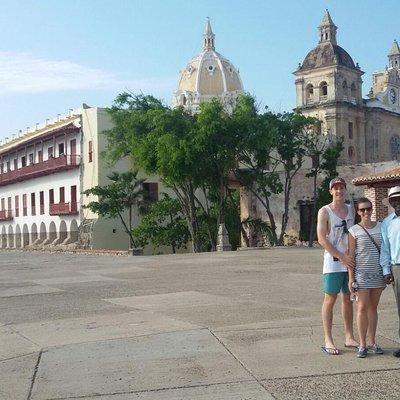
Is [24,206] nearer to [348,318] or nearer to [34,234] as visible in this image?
[34,234]

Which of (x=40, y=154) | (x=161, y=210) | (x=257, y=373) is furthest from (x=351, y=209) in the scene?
(x=40, y=154)

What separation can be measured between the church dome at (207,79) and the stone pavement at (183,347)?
218 feet

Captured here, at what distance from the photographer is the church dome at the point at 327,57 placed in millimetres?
69625

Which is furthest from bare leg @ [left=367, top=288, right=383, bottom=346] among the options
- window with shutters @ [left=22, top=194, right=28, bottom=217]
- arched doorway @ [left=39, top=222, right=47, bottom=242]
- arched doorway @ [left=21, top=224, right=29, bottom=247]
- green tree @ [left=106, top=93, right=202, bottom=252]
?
arched doorway @ [left=21, top=224, right=29, bottom=247]

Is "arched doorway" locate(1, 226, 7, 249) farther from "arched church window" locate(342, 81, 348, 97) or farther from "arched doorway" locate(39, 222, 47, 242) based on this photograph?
"arched church window" locate(342, 81, 348, 97)

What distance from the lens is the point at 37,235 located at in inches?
2060

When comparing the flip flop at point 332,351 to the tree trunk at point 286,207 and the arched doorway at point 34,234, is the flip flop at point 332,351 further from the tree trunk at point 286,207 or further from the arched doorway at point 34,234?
the arched doorway at point 34,234

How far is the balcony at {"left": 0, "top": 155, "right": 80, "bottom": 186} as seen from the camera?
149ft

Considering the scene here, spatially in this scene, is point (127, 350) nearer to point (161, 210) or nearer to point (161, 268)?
point (161, 268)

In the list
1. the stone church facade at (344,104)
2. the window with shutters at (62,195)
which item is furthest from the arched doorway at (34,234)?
the stone church facade at (344,104)

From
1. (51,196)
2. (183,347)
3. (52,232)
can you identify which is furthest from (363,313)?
(52,232)

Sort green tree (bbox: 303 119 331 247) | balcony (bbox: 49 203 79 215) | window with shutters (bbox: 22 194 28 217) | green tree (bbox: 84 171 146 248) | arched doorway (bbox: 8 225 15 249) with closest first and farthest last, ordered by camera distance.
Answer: green tree (bbox: 303 119 331 247) → green tree (bbox: 84 171 146 248) → balcony (bbox: 49 203 79 215) → window with shutters (bbox: 22 194 28 217) → arched doorway (bbox: 8 225 15 249)

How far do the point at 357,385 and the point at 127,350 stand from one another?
2.40 meters

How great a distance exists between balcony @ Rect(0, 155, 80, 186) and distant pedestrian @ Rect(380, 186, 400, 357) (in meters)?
40.1
